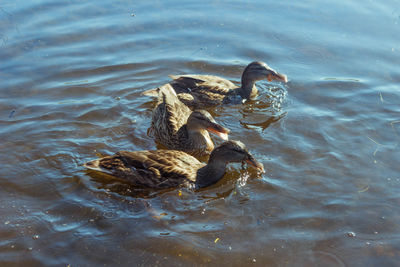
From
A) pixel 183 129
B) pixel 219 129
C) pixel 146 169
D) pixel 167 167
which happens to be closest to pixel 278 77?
pixel 219 129

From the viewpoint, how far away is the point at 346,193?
18.8ft

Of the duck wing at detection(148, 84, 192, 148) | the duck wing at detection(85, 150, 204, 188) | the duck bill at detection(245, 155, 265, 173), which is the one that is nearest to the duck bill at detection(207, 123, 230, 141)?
the duck wing at detection(148, 84, 192, 148)

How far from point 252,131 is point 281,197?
1.90 meters

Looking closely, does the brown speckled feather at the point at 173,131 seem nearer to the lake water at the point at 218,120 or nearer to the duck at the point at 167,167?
the lake water at the point at 218,120

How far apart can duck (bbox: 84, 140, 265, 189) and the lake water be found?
0.15 m

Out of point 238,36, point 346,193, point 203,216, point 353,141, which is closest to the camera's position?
point 203,216

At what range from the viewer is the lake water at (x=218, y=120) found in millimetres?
4961

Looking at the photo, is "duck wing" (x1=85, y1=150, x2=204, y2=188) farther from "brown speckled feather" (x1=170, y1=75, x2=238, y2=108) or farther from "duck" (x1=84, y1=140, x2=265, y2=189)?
"brown speckled feather" (x1=170, y1=75, x2=238, y2=108)

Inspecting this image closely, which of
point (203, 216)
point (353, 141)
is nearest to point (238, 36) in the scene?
point (353, 141)

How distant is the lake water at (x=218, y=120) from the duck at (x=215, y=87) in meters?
0.27

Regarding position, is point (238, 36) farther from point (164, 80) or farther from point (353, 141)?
point (353, 141)

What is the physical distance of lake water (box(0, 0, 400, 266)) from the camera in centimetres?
496

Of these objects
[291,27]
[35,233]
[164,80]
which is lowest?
[35,233]

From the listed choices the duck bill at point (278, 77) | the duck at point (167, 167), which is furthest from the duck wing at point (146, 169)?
the duck bill at point (278, 77)
